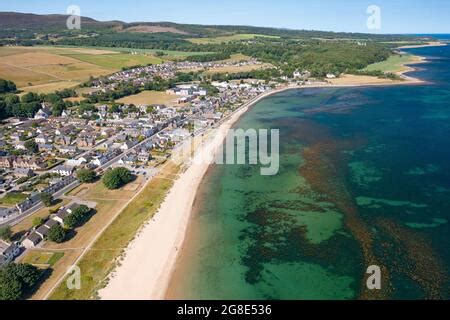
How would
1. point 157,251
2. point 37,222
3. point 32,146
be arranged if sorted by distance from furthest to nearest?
1. point 32,146
2. point 37,222
3. point 157,251

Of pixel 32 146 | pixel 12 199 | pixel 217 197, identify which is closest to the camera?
pixel 12 199

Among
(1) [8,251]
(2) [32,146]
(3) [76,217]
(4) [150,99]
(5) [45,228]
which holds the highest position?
(4) [150,99]

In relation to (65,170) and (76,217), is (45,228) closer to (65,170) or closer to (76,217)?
(76,217)

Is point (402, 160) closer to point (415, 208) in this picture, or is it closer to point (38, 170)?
point (415, 208)

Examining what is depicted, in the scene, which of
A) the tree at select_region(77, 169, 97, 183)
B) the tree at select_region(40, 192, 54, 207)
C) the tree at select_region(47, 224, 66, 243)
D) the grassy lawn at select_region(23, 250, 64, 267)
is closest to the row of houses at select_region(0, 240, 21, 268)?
the grassy lawn at select_region(23, 250, 64, 267)

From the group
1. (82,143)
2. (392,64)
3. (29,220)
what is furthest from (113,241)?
(392,64)

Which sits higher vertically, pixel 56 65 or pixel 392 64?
pixel 392 64

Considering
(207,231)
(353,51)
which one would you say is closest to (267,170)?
(207,231)
